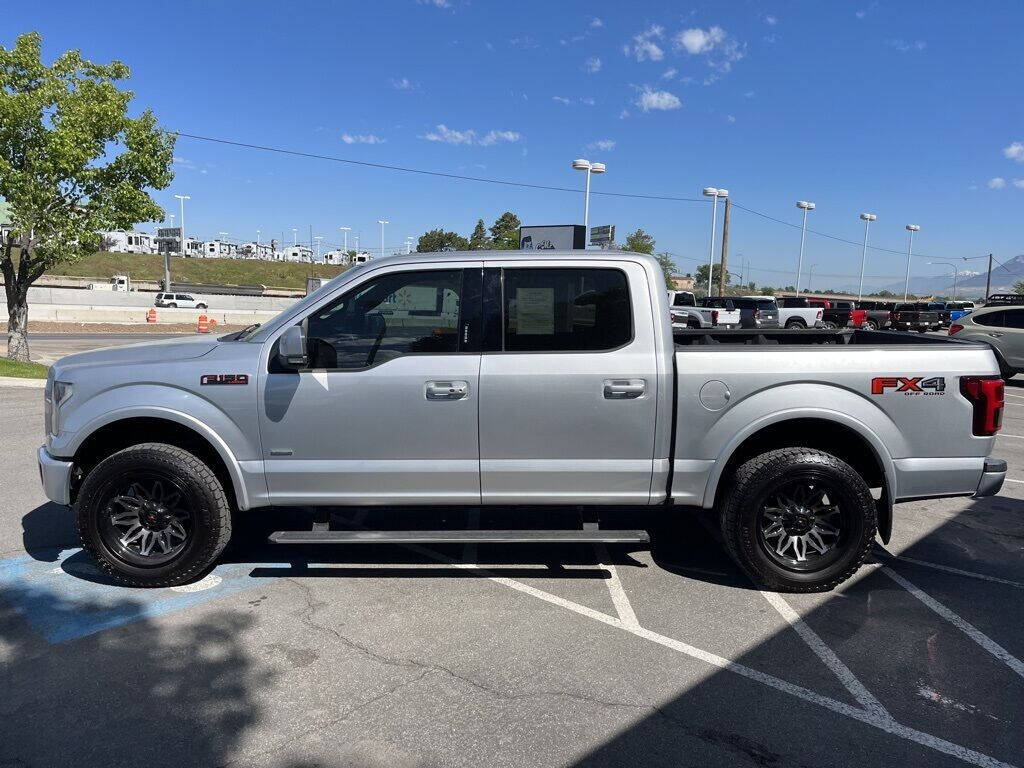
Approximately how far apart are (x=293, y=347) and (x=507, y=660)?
2007 millimetres

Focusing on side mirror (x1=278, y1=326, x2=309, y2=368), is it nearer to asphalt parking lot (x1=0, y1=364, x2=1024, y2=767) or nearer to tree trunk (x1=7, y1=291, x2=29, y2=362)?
asphalt parking lot (x1=0, y1=364, x2=1024, y2=767)

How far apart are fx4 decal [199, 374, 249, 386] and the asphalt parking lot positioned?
4.18 feet

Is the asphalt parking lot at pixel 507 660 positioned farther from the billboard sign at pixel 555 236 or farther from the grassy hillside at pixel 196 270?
the grassy hillside at pixel 196 270

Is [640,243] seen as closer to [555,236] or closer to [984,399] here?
[555,236]

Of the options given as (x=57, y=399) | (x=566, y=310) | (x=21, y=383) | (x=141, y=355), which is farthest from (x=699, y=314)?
(x=57, y=399)

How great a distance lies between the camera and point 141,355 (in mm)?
4277

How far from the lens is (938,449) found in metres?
4.18

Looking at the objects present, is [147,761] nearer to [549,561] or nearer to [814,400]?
[549,561]

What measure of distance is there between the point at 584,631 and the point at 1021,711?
199 centimetres

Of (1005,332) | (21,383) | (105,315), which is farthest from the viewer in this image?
(105,315)

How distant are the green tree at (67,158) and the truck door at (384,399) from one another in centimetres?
1187

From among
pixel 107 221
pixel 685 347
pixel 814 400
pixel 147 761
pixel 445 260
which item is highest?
pixel 107 221

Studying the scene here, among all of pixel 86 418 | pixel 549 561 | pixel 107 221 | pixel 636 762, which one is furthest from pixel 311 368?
pixel 107 221

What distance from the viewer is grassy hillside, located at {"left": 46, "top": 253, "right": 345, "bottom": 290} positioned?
277ft
